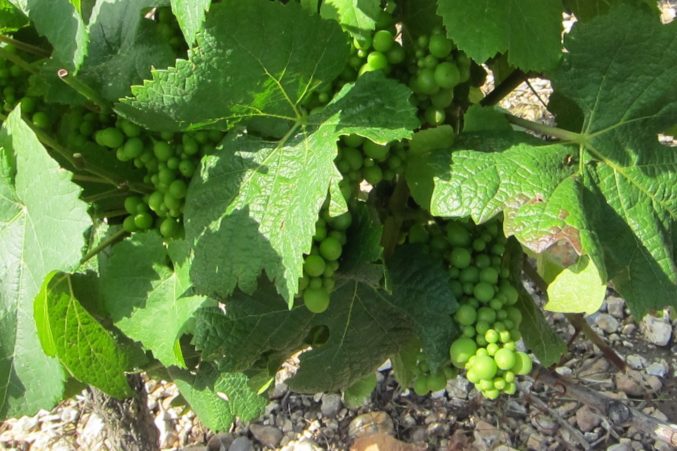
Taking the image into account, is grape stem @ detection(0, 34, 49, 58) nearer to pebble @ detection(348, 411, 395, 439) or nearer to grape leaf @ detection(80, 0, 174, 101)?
grape leaf @ detection(80, 0, 174, 101)

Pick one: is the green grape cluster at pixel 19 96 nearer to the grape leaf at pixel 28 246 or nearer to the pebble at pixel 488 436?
the grape leaf at pixel 28 246

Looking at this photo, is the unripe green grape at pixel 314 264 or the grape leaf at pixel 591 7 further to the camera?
the grape leaf at pixel 591 7

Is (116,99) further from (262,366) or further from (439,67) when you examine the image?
(262,366)

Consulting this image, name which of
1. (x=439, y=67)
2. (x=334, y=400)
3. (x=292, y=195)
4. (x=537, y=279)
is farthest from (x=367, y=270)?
(x=334, y=400)

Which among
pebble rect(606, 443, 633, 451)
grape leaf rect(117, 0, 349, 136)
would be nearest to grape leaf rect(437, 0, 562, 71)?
grape leaf rect(117, 0, 349, 136)

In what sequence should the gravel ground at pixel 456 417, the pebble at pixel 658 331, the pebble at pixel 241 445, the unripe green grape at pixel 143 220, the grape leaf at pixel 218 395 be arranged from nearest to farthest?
the unripe green grape at pixel 143 220 → the grape leaf at pixel 218 395 → the gravel ground at pixel 456 417 → the pebble at pixel 241 445 → the pebble at pixel 658 331

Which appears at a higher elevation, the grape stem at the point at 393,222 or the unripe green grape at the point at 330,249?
the unripe green grape at the point at 330,249

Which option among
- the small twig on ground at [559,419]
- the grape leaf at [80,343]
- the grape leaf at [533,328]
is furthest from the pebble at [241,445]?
the grape leaf at [533,328]

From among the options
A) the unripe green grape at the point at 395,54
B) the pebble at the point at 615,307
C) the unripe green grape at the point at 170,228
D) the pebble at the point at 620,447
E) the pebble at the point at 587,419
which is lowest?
the pebble at the point at 587,419
